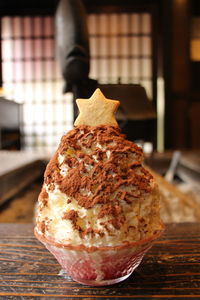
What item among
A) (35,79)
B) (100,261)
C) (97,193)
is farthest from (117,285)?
(35,79)

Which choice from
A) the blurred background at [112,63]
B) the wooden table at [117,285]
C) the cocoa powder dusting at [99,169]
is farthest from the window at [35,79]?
the cocoa powder dusting at [99,169]

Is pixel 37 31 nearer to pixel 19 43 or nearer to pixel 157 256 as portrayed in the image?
pixel 19 43

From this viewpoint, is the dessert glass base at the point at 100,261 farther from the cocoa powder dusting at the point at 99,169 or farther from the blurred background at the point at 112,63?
the blurred background at the point at 112,63

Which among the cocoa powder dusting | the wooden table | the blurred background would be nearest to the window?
the blurred background

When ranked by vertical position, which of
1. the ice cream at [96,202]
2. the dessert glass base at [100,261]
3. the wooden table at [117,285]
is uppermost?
the ice cream at [96,202]

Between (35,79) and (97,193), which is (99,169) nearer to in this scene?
(97,193)

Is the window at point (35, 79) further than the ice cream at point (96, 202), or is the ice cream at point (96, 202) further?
the window at point (35, 79)

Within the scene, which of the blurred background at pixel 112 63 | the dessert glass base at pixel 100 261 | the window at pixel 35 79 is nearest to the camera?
the dessert glass base at pixel 100 261

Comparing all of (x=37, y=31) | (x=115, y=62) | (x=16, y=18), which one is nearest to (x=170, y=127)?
(x=115, y=62)
